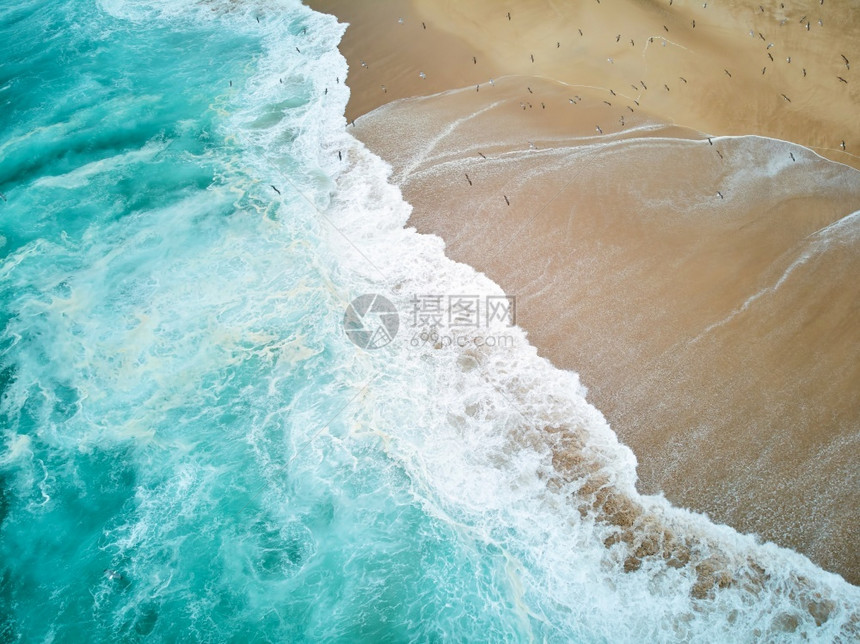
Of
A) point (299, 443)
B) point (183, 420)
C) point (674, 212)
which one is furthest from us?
point (674, 212)

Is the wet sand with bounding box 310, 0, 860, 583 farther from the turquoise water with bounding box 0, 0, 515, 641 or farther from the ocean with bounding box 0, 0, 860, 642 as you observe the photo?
the turquoise water with bounding box 0, 0, 515, 641

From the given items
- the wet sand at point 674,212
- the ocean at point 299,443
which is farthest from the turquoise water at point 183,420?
the wet sand at point 674,212

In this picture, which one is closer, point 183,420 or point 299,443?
point 299,443

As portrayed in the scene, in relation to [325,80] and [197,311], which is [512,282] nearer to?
[197,311]

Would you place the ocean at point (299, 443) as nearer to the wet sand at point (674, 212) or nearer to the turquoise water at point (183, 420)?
the turquoise water at point (183, 420)

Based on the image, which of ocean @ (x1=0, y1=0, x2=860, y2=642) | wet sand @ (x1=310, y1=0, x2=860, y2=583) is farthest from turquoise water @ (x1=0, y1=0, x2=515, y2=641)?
wet sand @ (x1=310, y1=0, x2=860, y2=583)

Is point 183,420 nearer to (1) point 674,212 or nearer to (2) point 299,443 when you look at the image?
(2) point 299,443

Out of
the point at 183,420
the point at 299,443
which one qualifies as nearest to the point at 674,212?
the point at 299,443
